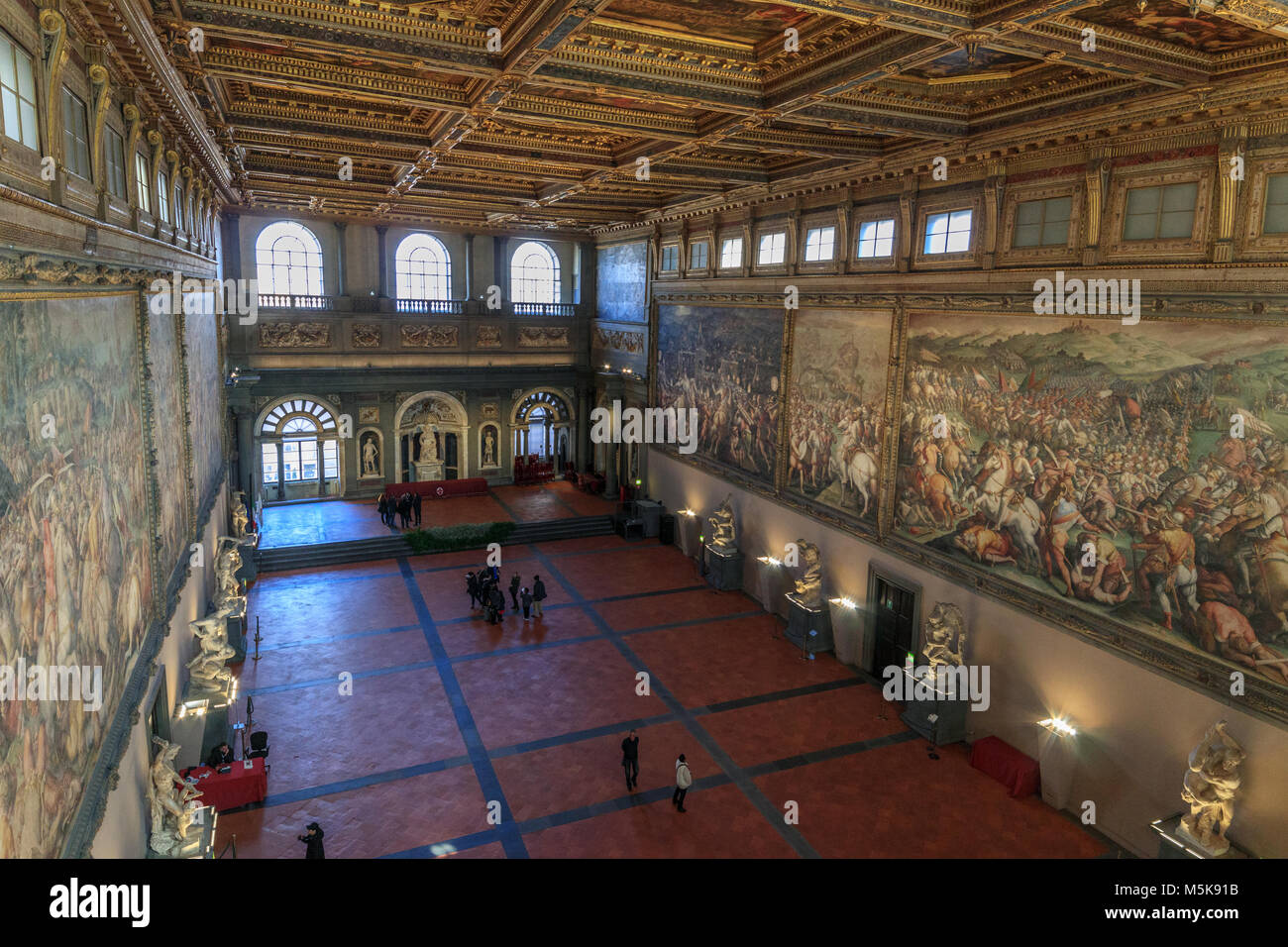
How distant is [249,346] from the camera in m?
26.0

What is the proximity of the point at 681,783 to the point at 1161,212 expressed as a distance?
10401mm

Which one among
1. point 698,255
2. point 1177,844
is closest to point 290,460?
point 698,255

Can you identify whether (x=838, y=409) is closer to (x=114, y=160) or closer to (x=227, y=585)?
(x=227, y=585)

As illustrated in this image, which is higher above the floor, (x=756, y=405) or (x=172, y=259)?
(x=172, y=259)

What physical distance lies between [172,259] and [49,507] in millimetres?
7536

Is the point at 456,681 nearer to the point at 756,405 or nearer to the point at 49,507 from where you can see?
the point at 756,405

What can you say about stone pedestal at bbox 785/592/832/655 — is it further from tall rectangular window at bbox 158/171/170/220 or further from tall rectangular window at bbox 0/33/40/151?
tall rectangular window at bbox 0/33/40/151

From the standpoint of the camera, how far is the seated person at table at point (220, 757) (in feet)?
39.5

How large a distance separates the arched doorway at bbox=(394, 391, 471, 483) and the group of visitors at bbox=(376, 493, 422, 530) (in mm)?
3758

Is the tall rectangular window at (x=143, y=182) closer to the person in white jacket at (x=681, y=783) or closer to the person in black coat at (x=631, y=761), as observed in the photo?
the person in black coat at (x=631, y=761)

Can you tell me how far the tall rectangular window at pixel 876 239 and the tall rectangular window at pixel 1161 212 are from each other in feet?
16.3

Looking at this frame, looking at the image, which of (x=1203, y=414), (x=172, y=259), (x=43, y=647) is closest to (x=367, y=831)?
(x=43, y=647)

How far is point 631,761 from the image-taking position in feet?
40.7

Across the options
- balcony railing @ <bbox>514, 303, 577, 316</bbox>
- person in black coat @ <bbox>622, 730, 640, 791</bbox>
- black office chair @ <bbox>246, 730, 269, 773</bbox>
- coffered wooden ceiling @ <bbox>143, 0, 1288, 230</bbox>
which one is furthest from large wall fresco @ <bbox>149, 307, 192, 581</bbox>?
balcony railing @ <bbox>514, 303, 577, 316</bbox>
